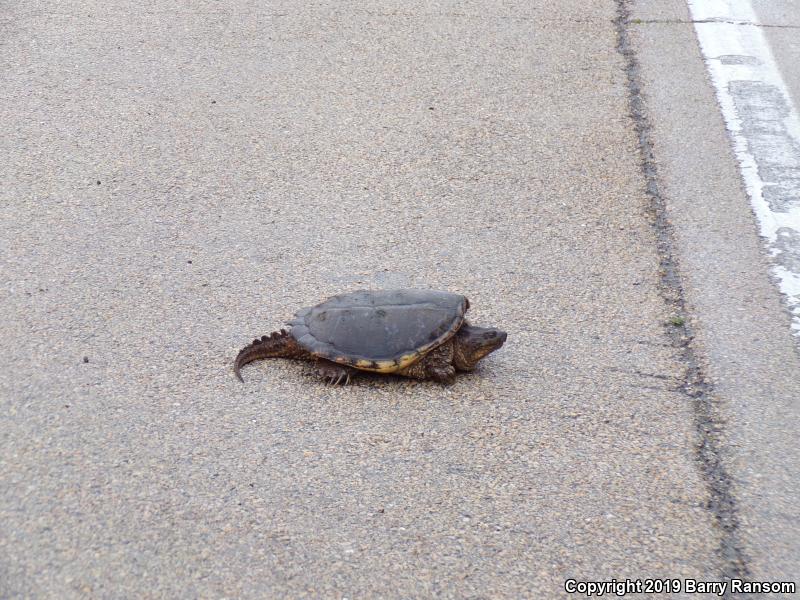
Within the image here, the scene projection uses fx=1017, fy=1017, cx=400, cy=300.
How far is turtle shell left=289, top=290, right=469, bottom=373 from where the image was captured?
157 inches

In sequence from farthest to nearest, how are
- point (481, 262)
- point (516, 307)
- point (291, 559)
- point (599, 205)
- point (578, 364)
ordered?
1. point (599, 205)
2. point (481, 262)
3. point (516, 307)
4. point (578, 364)
5. point (291, 559)

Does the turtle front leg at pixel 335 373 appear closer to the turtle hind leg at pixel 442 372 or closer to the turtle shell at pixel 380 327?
the turtle shell at pixel 380 327

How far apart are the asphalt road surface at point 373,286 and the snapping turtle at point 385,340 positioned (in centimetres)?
9

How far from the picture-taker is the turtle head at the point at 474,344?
405cm

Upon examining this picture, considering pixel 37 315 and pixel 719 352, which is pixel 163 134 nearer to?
pixel 37 315

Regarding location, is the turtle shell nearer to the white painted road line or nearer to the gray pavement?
the gray pavement

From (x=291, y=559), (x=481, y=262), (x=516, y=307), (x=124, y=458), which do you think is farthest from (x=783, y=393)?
(x=124, y=458)

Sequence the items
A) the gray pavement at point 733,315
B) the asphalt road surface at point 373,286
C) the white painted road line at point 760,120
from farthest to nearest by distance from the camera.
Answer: the white painted road line at point 760,120 < the gray pavement at point 733,315 < the asphalt road surface at point 373,286

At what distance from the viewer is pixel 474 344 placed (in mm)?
4051

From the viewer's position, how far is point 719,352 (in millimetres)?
4289

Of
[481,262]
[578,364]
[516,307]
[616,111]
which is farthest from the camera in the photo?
[616,111]

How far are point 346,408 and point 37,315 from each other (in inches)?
57.8

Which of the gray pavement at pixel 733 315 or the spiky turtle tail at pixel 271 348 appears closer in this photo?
the gray pavement at pixel 733 315

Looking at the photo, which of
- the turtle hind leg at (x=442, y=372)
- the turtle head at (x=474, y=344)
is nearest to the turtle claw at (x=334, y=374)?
the turtle hind leg at (x=442, y=372)
